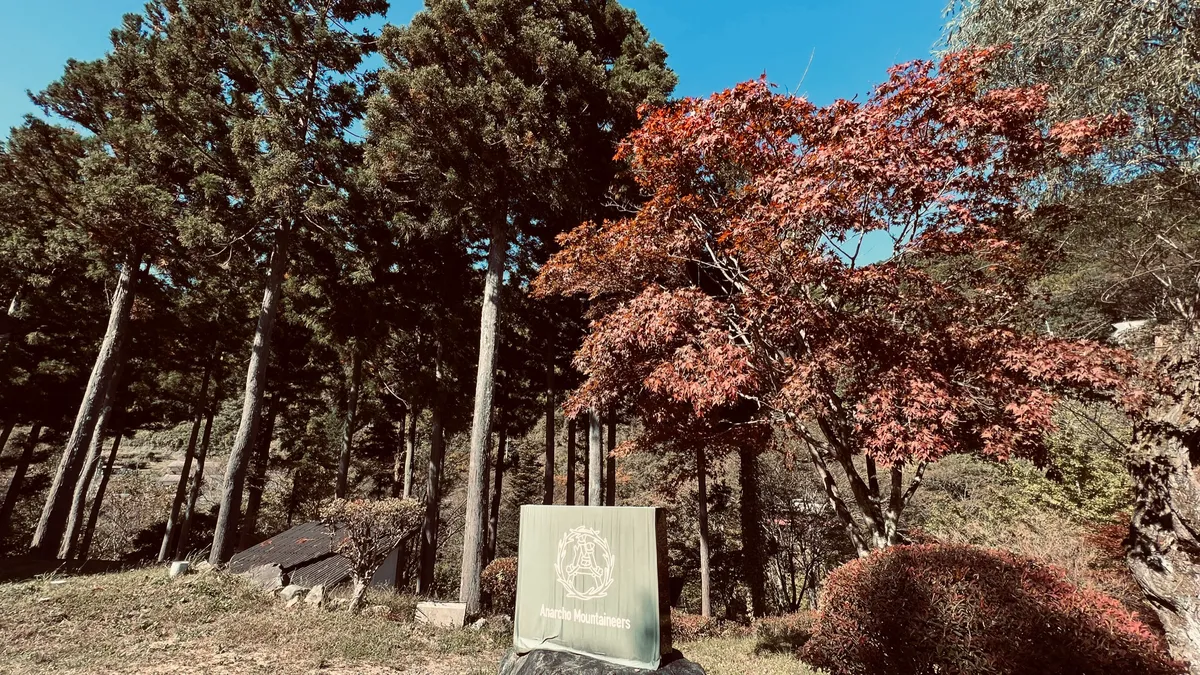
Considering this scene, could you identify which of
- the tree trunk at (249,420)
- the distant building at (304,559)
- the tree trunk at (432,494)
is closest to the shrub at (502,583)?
the tree trunk at (432,494)

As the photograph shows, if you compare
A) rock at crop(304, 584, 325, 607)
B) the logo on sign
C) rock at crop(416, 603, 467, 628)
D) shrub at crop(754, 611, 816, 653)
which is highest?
the logo on sign

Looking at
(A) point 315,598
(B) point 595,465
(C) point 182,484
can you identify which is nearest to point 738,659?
(B) point 595,465

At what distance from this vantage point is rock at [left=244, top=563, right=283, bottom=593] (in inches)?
317

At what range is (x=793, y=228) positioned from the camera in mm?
6160

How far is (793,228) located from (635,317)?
91.7 inches

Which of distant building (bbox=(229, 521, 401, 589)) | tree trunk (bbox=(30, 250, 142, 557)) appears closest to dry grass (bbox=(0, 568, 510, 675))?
distant building (bbox=(229, 521, 401, 589))

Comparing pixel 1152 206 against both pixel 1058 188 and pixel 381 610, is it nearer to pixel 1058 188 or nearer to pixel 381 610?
pixel 1058 188

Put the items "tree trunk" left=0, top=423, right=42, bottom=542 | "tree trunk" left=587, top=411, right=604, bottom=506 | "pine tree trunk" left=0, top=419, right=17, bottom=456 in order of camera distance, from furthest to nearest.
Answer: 1. "pine tree trunk" left=0, top=419, right=17, bottom=456
2. "tree trunk" left=0, top=423, right=42, bottom=542
3. "tree trunk" left=587, top=411, right=604, bottom=506

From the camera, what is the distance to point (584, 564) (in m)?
4.60

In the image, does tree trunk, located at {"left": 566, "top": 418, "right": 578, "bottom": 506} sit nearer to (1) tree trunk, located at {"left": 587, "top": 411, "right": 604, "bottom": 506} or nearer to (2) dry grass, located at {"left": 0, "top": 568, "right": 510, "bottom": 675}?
(1) tree trunk, located at {"left": 587, "top": 411, "right": 604, "bottom": 506}

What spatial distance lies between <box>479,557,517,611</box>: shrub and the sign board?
307 inches

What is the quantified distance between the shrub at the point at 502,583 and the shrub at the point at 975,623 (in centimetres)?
844


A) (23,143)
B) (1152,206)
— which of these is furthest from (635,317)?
(23,143)

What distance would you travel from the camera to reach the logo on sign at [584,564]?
4465 millimetres
